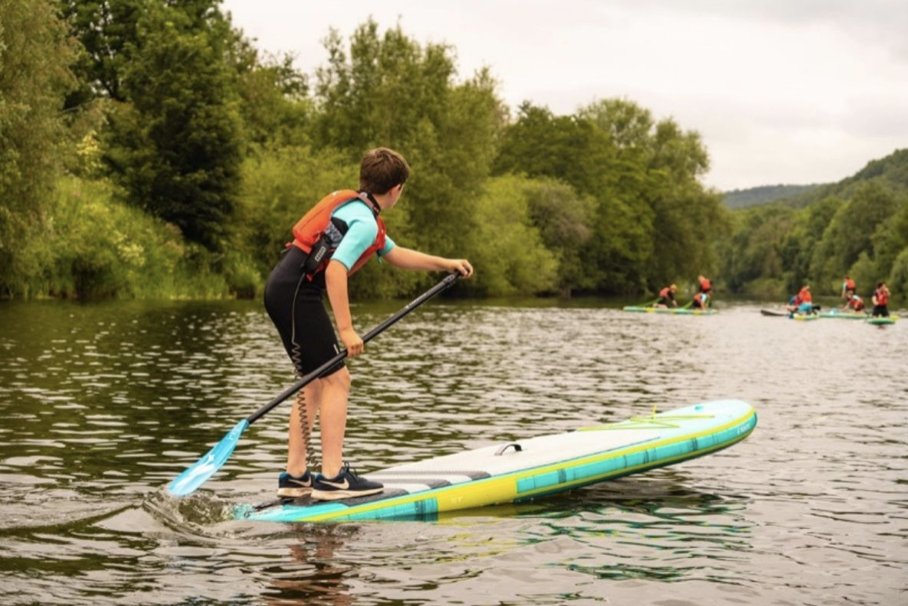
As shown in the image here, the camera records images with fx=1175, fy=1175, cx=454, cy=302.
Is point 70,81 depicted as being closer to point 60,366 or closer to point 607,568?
point 60,366

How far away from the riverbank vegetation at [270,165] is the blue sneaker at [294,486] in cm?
2069

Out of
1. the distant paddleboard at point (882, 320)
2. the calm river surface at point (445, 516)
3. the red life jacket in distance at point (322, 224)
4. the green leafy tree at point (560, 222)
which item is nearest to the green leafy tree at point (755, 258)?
the green leafy tree at point (560, 222)

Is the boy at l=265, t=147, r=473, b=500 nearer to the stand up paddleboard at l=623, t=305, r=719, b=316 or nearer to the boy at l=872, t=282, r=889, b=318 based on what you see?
the boy at l=872, t=282, r=889, b=318

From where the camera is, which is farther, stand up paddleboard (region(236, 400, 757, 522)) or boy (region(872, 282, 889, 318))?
boy (region(872, 282, 889, 318))

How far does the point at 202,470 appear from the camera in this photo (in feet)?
25.1

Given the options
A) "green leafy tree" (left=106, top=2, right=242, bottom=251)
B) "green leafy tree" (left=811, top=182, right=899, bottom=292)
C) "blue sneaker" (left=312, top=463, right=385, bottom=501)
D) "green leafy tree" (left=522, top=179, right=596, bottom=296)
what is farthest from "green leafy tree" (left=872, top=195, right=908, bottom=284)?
"blue sneaker" (left=312, top=463, right=385, bottom=501)

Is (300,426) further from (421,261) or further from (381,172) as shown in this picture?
(381,172)

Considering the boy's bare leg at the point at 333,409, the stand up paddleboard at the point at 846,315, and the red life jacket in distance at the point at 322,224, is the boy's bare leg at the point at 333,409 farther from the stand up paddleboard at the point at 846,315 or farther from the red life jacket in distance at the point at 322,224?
the stand up paddleboard at the point at 846,315

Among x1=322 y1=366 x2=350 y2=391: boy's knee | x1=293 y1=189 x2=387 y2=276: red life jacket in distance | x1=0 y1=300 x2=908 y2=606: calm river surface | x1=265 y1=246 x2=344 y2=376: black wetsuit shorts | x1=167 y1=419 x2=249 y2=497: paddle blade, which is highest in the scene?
x1=293 y1=189 x2=387 y2=276: red life jacket in distance

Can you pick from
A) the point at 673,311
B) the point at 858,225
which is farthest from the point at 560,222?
the point at 858,225

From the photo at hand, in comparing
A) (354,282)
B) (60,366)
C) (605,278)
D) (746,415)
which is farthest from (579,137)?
(746,415)

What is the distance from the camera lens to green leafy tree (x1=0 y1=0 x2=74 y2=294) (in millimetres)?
26656

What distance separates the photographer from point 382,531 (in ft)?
24.3

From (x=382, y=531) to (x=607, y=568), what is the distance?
1.52 metres
